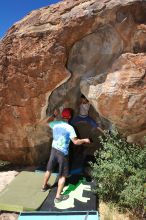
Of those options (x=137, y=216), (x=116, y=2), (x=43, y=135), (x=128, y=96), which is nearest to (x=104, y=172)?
(x=137, y=216)

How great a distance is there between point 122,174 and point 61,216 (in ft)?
4.02

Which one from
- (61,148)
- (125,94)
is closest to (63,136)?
(61,148)

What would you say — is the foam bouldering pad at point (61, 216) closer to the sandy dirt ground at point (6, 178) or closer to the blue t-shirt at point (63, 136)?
the sandy dirt ground at point (6, 178)

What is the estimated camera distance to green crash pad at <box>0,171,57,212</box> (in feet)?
17.7

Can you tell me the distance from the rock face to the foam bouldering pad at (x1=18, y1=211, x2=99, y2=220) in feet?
6.08

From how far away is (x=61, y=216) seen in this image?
5.09 meters

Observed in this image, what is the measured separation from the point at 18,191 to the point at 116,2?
390 cm

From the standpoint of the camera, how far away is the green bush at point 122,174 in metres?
5.15

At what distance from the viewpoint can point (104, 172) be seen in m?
5.60

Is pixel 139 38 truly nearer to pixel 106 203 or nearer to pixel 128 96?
pixel 128 96

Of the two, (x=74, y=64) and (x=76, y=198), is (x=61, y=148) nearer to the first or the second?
(x=76, y=198)

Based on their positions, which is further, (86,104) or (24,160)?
(24,160)

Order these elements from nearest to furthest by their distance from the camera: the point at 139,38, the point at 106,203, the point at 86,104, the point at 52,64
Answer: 1. the point at 106,203
2. the point at 139,38
3. the point at 52,64
4. the point at 86,104

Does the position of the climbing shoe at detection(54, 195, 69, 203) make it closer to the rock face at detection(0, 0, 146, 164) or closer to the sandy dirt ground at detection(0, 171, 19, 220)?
the sandy dirt ground at detection(0, 171, 19, 220)
